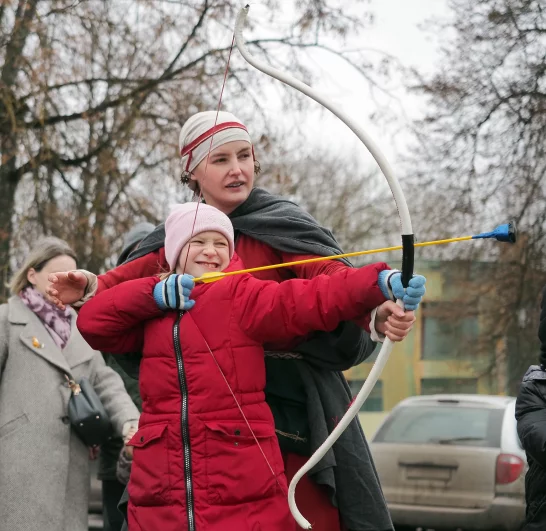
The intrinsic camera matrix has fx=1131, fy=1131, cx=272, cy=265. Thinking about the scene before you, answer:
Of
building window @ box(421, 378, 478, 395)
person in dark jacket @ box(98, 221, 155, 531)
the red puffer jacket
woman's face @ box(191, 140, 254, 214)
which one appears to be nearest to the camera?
the red puffer jacket

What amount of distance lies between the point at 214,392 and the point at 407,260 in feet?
2.12

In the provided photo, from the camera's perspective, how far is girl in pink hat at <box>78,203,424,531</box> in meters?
2.90

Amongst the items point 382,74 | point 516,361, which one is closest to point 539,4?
point 382,74

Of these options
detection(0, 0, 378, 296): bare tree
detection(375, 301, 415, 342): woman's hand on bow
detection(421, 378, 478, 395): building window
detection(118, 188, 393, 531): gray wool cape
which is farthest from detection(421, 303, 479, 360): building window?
detection(375, 301, 415, 342): woman's hand on bow

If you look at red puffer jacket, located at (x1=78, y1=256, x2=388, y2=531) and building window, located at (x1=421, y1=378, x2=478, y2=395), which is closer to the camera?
red puffer jacket, located at (x1=78, y1=256, x2=388, y2=531)

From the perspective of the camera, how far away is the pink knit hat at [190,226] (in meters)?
3.22

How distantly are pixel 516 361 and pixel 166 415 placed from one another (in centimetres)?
1487

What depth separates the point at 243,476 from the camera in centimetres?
292

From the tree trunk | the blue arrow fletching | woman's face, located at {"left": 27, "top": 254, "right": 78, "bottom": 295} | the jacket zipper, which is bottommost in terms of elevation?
the jacket zipper

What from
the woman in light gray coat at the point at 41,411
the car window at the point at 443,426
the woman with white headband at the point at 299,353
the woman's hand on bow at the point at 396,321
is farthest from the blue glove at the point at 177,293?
the car window at the point at 443,426

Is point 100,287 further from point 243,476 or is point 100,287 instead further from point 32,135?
point 32,135

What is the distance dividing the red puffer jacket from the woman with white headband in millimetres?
225

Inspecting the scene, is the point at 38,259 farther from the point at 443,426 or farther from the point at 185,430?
the point at 443,426

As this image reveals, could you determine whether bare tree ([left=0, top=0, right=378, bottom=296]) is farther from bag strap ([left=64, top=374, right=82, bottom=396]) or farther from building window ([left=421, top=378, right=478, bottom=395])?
building window ([left=421, top=378, right=478, bottom=395])
